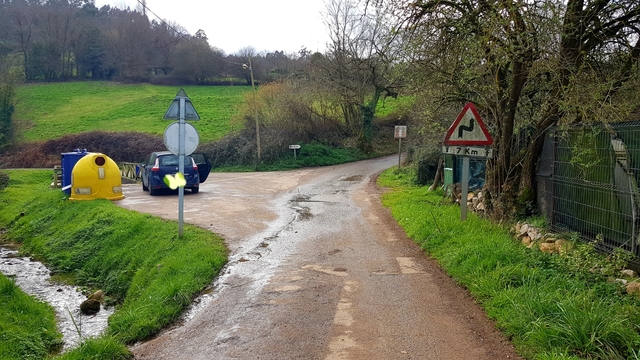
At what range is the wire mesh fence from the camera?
266 inches

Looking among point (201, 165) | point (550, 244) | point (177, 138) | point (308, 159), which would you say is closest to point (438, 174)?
point (550, 244)

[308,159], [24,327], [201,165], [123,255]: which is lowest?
[24,327]

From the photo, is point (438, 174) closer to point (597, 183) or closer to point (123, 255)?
point (597, 183)

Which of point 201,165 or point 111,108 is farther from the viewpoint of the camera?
point 111,108

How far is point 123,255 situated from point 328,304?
6828 mm

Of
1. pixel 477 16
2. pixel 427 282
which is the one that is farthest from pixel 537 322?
pixel 477 16

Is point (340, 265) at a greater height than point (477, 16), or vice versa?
point (477, 16)

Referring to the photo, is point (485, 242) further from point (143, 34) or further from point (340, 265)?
point (143, 34)

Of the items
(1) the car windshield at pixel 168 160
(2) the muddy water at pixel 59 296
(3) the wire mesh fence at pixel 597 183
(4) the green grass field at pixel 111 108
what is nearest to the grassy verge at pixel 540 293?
(3) the wire mesh fence at pixel 597 183

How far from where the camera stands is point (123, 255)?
36.9 feet

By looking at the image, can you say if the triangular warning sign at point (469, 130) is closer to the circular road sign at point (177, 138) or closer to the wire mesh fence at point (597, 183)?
the wire mesh fence at point (597, 183)

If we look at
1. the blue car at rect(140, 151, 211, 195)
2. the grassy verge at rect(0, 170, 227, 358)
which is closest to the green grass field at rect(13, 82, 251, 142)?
the blue car at rect(140, 151, 211, 195)

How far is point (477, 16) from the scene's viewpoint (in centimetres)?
958

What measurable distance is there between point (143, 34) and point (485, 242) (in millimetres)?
62742
